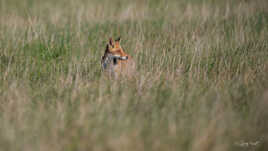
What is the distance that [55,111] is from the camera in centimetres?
362

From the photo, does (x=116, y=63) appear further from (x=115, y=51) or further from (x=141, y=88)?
(x=141, y=88)

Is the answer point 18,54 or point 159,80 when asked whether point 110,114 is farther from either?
point 18,54

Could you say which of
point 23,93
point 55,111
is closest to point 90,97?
point 55,111

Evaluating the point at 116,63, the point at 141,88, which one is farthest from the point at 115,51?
the point at 141,88

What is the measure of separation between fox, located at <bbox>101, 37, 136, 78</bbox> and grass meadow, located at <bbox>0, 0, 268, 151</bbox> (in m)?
0.17

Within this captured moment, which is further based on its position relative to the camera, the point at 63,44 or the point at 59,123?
the point at 63,44

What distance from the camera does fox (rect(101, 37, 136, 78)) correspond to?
4605 millimetres

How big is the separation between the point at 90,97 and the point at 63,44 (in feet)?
7.74

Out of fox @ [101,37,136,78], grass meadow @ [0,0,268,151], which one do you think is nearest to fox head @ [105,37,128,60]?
fox @ [101,37,136,78]

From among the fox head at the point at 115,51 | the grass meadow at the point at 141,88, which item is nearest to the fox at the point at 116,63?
the fox head at the point at 115,51

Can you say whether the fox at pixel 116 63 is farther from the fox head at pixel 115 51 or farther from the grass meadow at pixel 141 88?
the grass meadow at pixel 141 88

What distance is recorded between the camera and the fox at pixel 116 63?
4.61m

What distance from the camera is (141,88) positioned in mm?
4230

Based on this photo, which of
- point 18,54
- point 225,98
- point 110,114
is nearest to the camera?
point 110,114
